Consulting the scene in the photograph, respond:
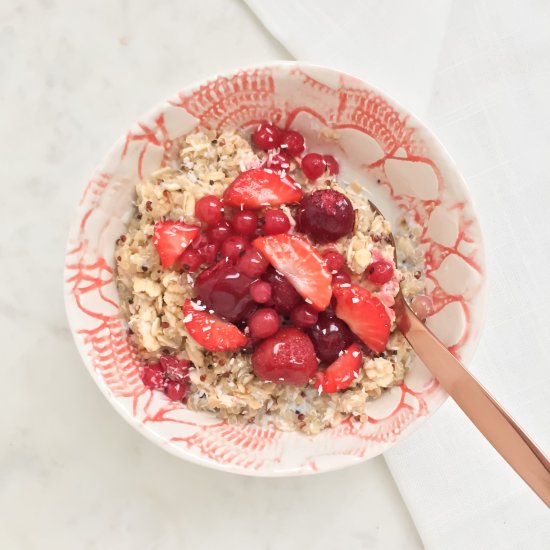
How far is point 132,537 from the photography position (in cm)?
129

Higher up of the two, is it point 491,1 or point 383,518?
point 491,1

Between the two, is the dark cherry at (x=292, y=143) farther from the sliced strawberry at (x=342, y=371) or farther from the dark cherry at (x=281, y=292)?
the sliced strawberry at (x=342, y=371)

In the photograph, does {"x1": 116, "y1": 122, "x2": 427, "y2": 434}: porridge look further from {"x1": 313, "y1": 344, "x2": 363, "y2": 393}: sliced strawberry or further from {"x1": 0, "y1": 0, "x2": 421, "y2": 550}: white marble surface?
{"x1": 0, "y1": 0, "x2": 421, "y2": 550}: white marble surface

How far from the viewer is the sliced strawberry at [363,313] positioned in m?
1.05

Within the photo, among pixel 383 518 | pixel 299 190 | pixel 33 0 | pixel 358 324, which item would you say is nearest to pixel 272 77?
pixel 299 190

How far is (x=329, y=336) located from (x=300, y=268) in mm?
125

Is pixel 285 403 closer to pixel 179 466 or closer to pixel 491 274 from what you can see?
pixel 179 466

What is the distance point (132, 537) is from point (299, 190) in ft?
2.49

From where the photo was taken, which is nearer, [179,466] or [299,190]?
[299,190]

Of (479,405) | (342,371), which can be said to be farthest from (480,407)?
(342,371)

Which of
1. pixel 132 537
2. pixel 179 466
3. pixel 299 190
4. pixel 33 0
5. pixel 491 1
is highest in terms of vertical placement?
pixel 491 1

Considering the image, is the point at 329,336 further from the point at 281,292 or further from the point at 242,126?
the point at 242,126

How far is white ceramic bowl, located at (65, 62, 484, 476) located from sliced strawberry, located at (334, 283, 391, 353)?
4.3 inches

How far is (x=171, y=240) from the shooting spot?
1.06 metres
